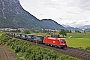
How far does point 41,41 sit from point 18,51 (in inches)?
536

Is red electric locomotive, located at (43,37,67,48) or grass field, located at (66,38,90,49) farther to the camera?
grass field, located at (66,38,90,49)

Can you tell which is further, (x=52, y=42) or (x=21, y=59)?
(x=52, y=42)

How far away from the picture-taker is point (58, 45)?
57.7 metres

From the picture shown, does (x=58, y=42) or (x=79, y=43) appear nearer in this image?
(x=58, y=42)

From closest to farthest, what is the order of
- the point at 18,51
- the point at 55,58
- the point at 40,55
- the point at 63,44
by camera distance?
the point at 55,58, the point at 40,55, the point at 63,44, the point at 18,51

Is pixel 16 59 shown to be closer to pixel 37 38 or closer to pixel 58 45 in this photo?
pixel 58 45

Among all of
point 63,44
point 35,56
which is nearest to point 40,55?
→ point 35,56

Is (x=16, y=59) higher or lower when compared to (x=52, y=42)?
lower

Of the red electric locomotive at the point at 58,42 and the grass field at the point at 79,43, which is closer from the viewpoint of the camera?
the red electric locomotive at the point at 58,42

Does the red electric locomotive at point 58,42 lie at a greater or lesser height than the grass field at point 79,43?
greater

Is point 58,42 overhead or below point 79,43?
overhead

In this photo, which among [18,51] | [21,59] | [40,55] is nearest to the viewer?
[40,55]

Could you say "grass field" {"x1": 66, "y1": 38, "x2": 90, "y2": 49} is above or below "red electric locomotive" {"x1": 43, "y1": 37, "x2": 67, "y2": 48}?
below

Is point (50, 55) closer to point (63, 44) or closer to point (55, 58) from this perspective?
point (55, 58)
